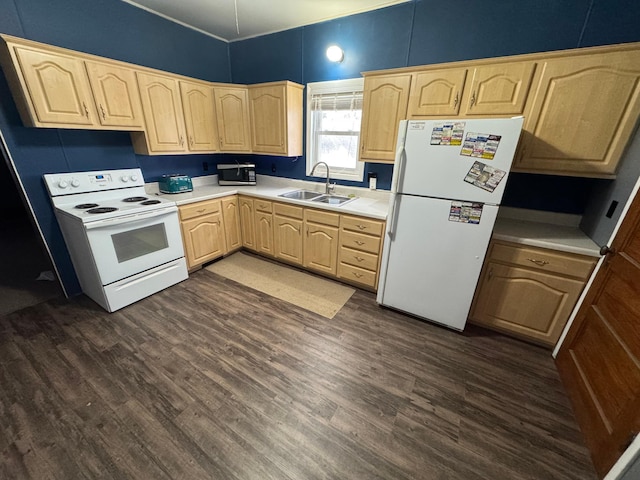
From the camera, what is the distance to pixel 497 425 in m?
1.45

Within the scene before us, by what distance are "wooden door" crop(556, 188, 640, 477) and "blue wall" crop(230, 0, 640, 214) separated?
85 centimetres

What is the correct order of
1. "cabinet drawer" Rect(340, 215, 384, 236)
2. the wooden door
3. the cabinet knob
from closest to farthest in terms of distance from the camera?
the wooden door, the cabinet knob, "cabinet drawer" Rect(340, 215, 384, 236)

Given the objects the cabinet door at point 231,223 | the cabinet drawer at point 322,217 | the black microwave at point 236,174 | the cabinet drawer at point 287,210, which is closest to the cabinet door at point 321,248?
the cabinet drawer at point 322,217

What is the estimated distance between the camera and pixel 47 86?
74.5 inches

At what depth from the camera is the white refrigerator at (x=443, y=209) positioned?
5.50 feet

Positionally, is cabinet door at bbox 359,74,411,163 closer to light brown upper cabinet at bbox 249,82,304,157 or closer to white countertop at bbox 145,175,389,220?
white countertop at bbox 145,175,389,220

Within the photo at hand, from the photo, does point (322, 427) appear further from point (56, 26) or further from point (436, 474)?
point (56, 26)

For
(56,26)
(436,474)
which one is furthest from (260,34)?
(436,474)

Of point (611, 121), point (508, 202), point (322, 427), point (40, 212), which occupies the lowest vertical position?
point (322, 427)

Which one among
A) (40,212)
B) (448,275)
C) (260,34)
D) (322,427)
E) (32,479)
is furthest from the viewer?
(260,34)

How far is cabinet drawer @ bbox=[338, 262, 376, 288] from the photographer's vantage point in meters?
2.58

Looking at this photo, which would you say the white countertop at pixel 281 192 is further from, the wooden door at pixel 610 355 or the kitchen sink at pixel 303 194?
the wooden door at pixel 610 355

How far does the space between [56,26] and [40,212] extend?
1.55 meters

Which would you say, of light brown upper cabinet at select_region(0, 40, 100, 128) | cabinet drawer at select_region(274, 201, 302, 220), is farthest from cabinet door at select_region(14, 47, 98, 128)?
cabinet drawer at select_region(274, 201, 302, 220)
